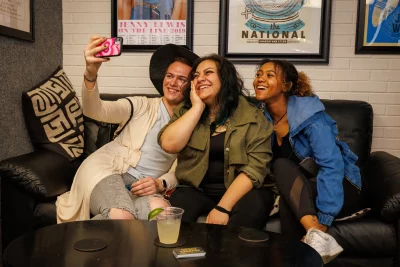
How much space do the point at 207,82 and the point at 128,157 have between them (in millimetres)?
553

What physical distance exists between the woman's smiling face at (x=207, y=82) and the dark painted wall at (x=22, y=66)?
1.01 metres

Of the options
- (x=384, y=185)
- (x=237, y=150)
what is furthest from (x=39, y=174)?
(x=384, y=185)

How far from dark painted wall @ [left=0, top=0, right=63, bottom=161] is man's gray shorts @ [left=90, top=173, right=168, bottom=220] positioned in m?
0.69

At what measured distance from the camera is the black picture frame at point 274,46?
2.63 m

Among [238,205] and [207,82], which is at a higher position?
[207,82]

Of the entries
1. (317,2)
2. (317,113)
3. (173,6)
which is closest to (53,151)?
(173,6)

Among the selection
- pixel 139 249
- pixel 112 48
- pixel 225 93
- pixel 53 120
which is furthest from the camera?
pixel 53 120

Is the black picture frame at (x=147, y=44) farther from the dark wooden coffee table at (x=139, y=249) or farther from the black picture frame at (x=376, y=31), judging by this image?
the dark wooden coffee table at (x=139, y=249)

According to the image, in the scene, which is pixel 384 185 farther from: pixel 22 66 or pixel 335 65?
pixel 22 66

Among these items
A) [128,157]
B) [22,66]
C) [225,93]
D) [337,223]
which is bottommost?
[337,223]

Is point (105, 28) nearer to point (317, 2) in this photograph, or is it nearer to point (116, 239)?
point (317, 2)

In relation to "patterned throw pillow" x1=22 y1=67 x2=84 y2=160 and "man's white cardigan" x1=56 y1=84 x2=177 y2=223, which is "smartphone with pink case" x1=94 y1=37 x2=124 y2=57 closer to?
"man's white cardigan" x1=56 y1=84 x2=177 y2=223

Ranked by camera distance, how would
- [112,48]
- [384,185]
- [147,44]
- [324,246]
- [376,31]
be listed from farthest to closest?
[147,44] → [376,31] → [384,185] → [112,48] → [324,246]

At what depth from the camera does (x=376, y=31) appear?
2.61m
